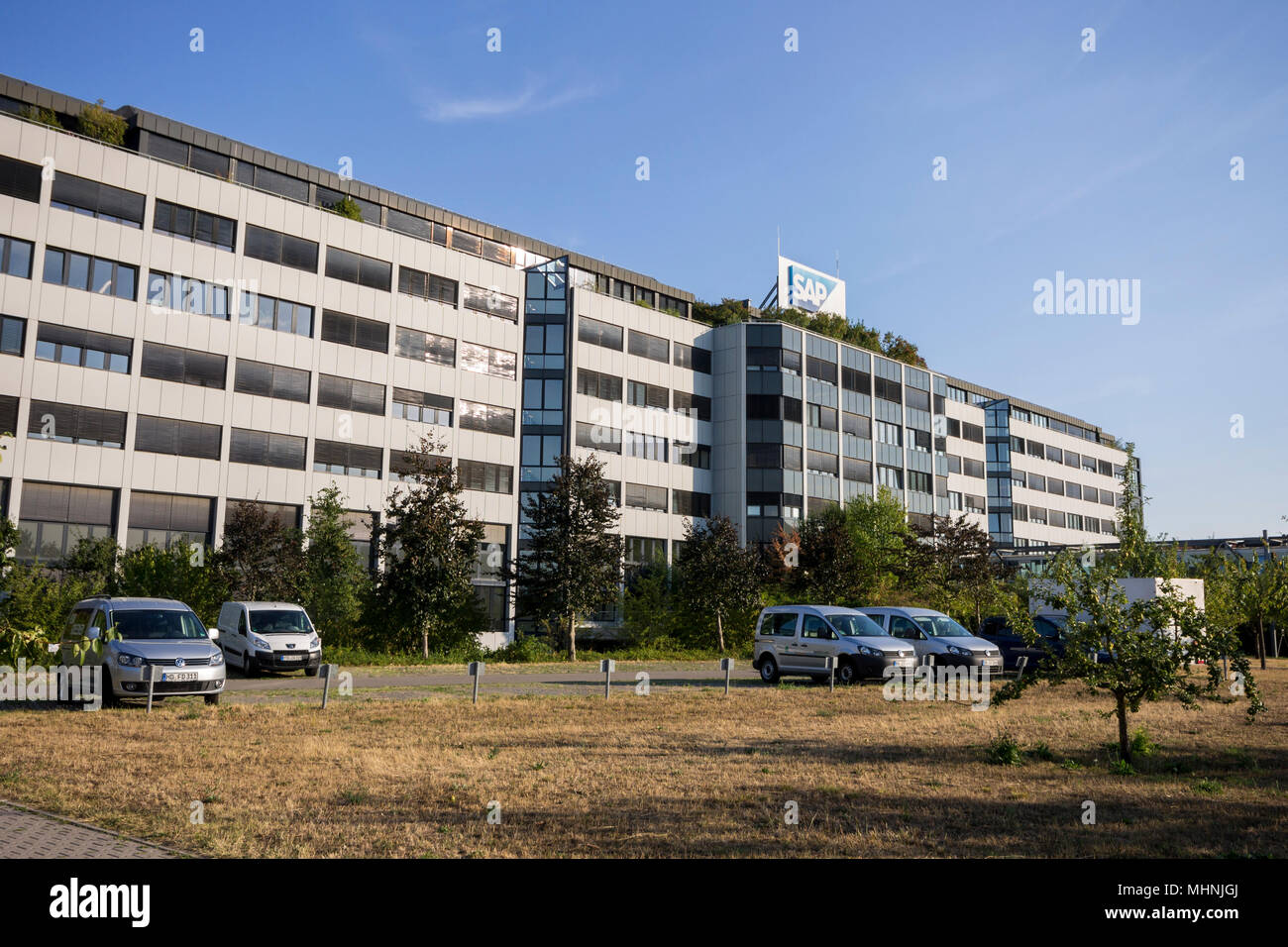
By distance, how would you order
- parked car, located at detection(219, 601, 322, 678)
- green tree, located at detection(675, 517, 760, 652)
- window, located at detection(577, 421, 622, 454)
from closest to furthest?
parked car, located at detection(219, 601, 322, 678)
green tree, located at detection(675, 517, 760, 652)
window, located at detection(577, 421, 622, 454)

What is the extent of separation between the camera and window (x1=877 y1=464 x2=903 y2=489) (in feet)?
213

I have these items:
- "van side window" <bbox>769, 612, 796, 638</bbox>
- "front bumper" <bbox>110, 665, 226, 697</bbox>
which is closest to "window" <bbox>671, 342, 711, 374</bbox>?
"van side window" <bbox>769, 612, 796, 638</bbox>

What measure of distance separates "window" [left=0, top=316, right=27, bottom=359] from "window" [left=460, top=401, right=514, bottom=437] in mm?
18571

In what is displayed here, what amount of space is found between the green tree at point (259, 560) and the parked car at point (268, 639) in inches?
236

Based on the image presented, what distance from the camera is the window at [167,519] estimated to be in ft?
122

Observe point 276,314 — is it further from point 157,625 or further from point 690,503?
point 157,625

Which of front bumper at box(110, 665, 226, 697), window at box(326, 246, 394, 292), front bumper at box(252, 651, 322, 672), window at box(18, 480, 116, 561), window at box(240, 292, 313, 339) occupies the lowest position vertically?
front bumper at box(252, 651, 322, 672)

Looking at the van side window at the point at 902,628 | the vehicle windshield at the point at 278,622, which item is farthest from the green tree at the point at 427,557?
the van side window at the point at 902,628

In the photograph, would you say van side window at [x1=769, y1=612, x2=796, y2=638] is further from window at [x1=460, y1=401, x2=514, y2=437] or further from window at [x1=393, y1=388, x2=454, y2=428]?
window at [x1=460, y1=401, x2=514, y2=437]

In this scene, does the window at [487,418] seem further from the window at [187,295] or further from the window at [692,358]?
the window at [692,358]

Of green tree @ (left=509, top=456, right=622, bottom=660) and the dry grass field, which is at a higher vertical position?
green tree @ (left=509, top=456, right=622, bottom=660)

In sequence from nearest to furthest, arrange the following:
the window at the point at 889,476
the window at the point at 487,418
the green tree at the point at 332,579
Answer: the green tree at the point at 332,579, the window at the point at 487,418, the window at the point at 889,476
